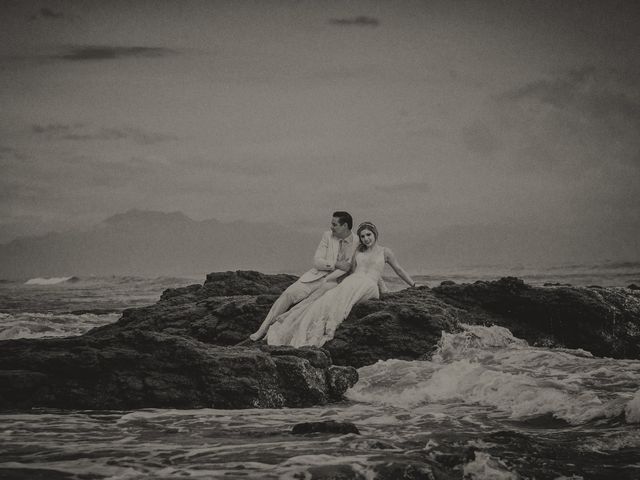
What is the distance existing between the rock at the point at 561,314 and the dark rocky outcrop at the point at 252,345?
22mm

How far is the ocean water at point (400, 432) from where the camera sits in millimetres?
5910

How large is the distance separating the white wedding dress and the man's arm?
0.51 metres

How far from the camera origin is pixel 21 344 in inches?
368

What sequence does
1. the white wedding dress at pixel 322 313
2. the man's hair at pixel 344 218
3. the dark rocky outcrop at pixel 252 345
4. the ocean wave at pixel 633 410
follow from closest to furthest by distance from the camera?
the ocean wave at pixel 633 410
the dark rocky outcrop at pixel 252 345
the white wedding dress at pixel 322 313
the man's hair at pixel 344 218

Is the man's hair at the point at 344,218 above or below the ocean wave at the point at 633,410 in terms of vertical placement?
above

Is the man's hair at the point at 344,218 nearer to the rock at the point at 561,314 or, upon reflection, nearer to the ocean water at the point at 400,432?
the rock at the point at 561,314

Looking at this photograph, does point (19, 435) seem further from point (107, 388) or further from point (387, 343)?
point (387, 343)

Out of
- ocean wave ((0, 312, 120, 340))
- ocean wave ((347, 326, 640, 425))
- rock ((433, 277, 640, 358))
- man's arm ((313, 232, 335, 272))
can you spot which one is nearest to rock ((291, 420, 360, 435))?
ocean wave ((347, 326, 640, 425))

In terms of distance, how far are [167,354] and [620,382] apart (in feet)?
22.2

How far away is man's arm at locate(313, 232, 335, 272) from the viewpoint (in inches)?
543

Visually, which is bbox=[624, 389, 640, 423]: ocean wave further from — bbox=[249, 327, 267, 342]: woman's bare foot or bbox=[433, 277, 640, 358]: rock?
Answer: bbox=[249, 327, 267, 342]: woman's bare foot

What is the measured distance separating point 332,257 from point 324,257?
170mm

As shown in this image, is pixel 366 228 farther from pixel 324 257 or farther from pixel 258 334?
pixel 258 334

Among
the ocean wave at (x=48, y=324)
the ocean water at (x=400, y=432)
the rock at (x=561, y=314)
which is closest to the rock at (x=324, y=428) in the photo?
the ocean water at (x=400, y=432)
